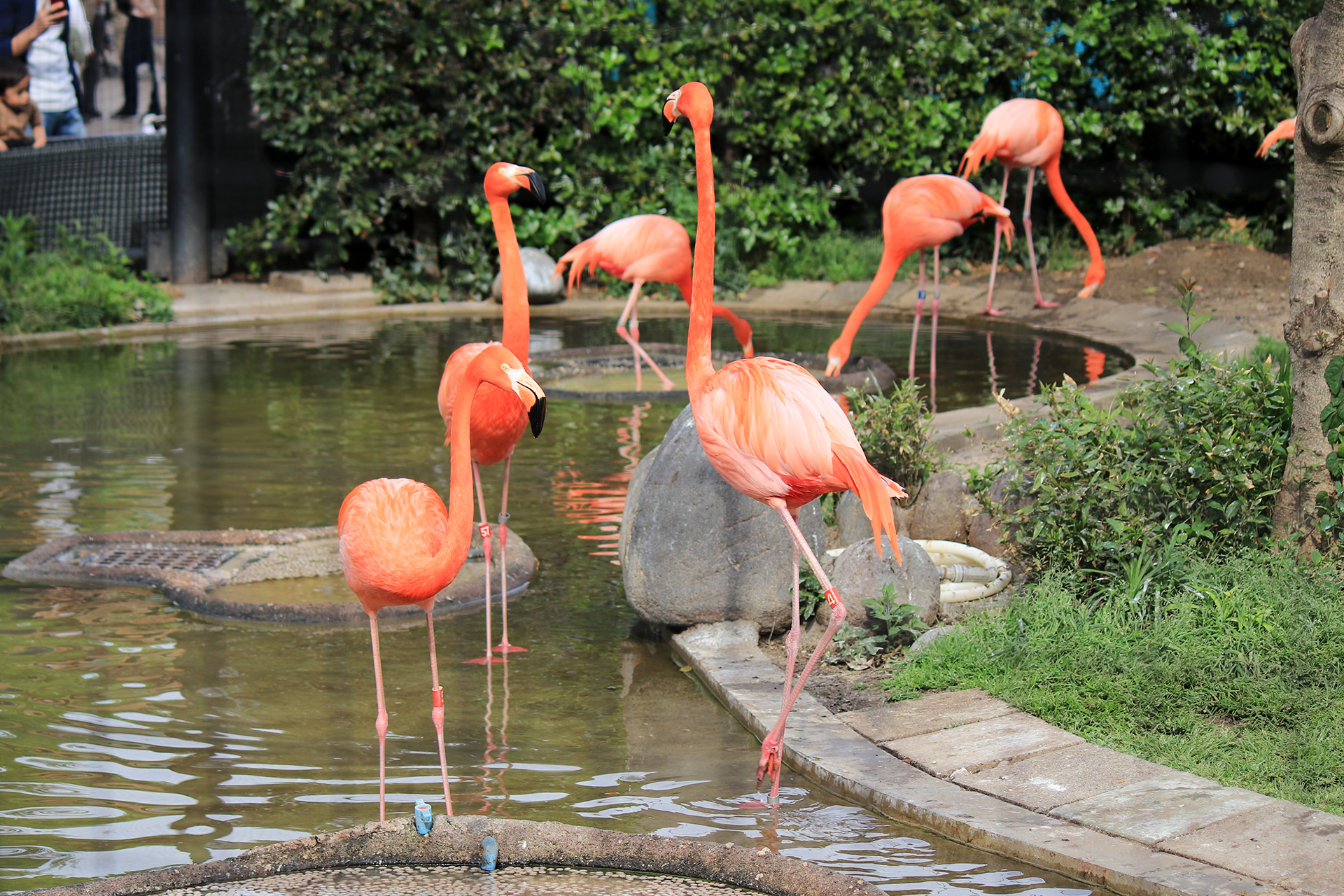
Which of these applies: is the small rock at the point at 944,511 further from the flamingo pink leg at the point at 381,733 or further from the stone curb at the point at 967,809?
the flamingo pink leg at the point at 381,733

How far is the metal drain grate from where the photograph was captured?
18.0 ft

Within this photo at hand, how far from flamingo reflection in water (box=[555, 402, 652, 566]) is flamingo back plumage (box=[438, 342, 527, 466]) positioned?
3.25 ft

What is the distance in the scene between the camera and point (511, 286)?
15.8 ft

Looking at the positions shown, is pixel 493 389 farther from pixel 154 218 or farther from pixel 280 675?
pixel 154 218

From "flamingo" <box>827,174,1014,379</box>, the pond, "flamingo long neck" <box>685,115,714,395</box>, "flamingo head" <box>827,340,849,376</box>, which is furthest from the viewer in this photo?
"flamingo" <box>827,174,1014,379</box>

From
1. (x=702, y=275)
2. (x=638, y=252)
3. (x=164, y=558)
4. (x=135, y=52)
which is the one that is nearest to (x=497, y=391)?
(x=702, y=275)

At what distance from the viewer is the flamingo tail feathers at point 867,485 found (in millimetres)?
3617

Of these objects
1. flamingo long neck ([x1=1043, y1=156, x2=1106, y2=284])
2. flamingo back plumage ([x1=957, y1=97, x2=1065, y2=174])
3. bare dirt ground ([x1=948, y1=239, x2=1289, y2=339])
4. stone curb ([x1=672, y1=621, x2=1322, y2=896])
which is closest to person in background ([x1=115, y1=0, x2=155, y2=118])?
bare dirt ground ([x1=948, y1=239, x2=1289, y2=339])

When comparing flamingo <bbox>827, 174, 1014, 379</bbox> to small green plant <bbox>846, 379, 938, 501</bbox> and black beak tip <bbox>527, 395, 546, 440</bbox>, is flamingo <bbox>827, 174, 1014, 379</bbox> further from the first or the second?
black beak tip <bbox>527, 395, 546, 440</bbox>

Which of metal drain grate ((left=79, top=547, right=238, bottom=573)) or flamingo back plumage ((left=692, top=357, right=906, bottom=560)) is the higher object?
flamingo back plumage ((left=692, top=357, right=906, bottom=560))

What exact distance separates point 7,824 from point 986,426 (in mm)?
4757

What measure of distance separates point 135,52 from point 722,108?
786cm

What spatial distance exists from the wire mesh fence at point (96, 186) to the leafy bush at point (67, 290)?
4.69ft

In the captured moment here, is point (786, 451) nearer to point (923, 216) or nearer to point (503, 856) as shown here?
point (503, 856)
